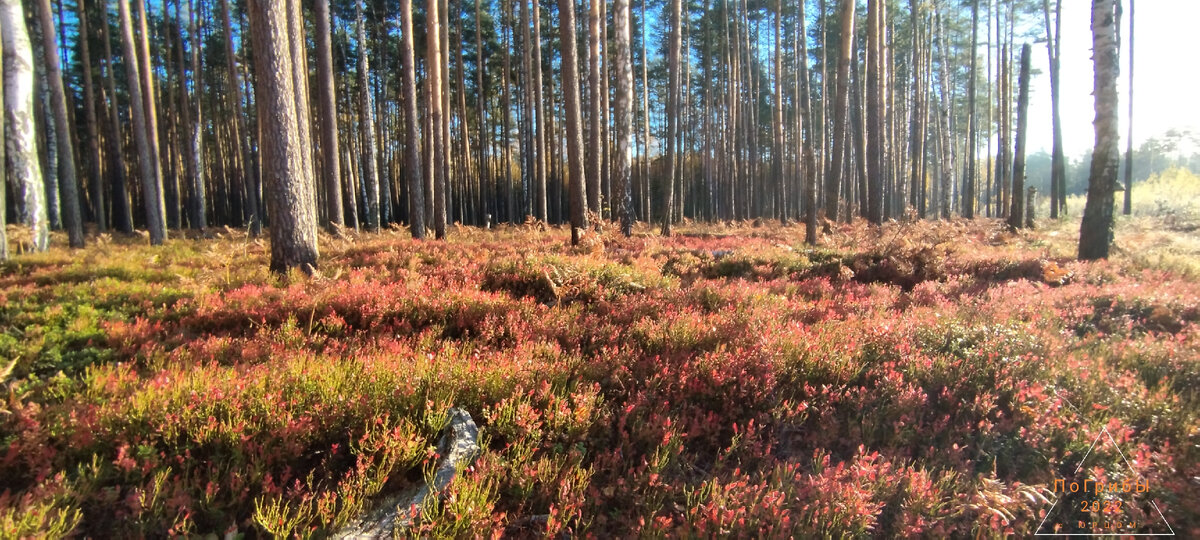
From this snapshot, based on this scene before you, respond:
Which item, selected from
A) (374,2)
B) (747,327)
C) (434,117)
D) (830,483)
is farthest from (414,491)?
(374,2)

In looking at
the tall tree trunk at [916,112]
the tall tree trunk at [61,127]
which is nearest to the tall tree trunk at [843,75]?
the tall tree trunk at [916,112]

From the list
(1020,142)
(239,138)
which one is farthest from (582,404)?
(239,138)

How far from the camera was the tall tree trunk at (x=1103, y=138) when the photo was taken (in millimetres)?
8953

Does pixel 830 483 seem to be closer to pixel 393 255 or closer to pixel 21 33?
pixel 393 255

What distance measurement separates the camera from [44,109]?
13883 millimetres

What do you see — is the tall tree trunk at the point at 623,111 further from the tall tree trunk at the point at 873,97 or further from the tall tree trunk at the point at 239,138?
the tall tree trunk at the point at 239,138

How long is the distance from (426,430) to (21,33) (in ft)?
43.2

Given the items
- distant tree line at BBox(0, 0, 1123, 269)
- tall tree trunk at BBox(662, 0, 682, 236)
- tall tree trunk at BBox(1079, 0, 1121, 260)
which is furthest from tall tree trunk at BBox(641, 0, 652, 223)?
tall tree trunk at BBox(1079, 0, 1121, 260)

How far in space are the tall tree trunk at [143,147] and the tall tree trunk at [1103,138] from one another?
20508 millimetres

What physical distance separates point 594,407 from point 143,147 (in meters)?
16.2

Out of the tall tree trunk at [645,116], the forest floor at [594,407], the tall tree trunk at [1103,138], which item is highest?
the tall tree trunk at [645,116]

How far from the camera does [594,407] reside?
146 inches

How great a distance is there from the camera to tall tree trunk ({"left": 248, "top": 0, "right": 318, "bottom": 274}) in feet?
24.3

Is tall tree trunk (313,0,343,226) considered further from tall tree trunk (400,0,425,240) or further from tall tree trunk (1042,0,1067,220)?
tall tree trunk (1042,0,1067,220)
